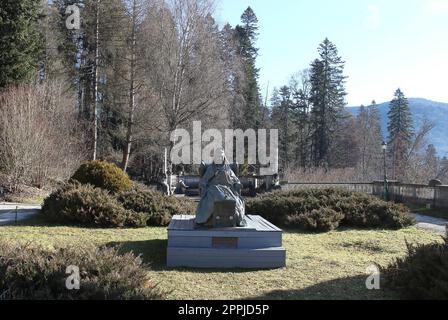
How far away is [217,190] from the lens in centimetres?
898

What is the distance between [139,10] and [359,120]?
46328 mm

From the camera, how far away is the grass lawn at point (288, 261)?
21.9 feet

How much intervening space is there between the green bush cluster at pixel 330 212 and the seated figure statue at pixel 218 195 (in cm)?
405

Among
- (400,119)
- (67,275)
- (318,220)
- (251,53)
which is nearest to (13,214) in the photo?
(318,220)

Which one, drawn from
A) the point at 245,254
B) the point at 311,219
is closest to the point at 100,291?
the point at 245,254

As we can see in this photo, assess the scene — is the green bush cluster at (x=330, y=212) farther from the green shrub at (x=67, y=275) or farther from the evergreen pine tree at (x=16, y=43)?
the evergreen pine tree at (x=16, y=43)

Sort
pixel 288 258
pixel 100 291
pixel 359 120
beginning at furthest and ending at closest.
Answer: pixel 359 120 < pixel 288 258 < pixel 100 291

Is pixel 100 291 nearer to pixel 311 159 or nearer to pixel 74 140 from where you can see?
pixel 74 140

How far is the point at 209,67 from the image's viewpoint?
30.1 meters

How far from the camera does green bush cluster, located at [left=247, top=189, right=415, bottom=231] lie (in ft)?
42.6

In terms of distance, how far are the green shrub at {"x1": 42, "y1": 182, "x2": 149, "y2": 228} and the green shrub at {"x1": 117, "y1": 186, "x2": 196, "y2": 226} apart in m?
0.34

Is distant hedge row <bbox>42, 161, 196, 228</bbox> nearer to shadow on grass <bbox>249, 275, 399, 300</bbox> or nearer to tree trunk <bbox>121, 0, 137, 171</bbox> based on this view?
shadow on grass <bbox>249, 275, 399, 300</bbox>
